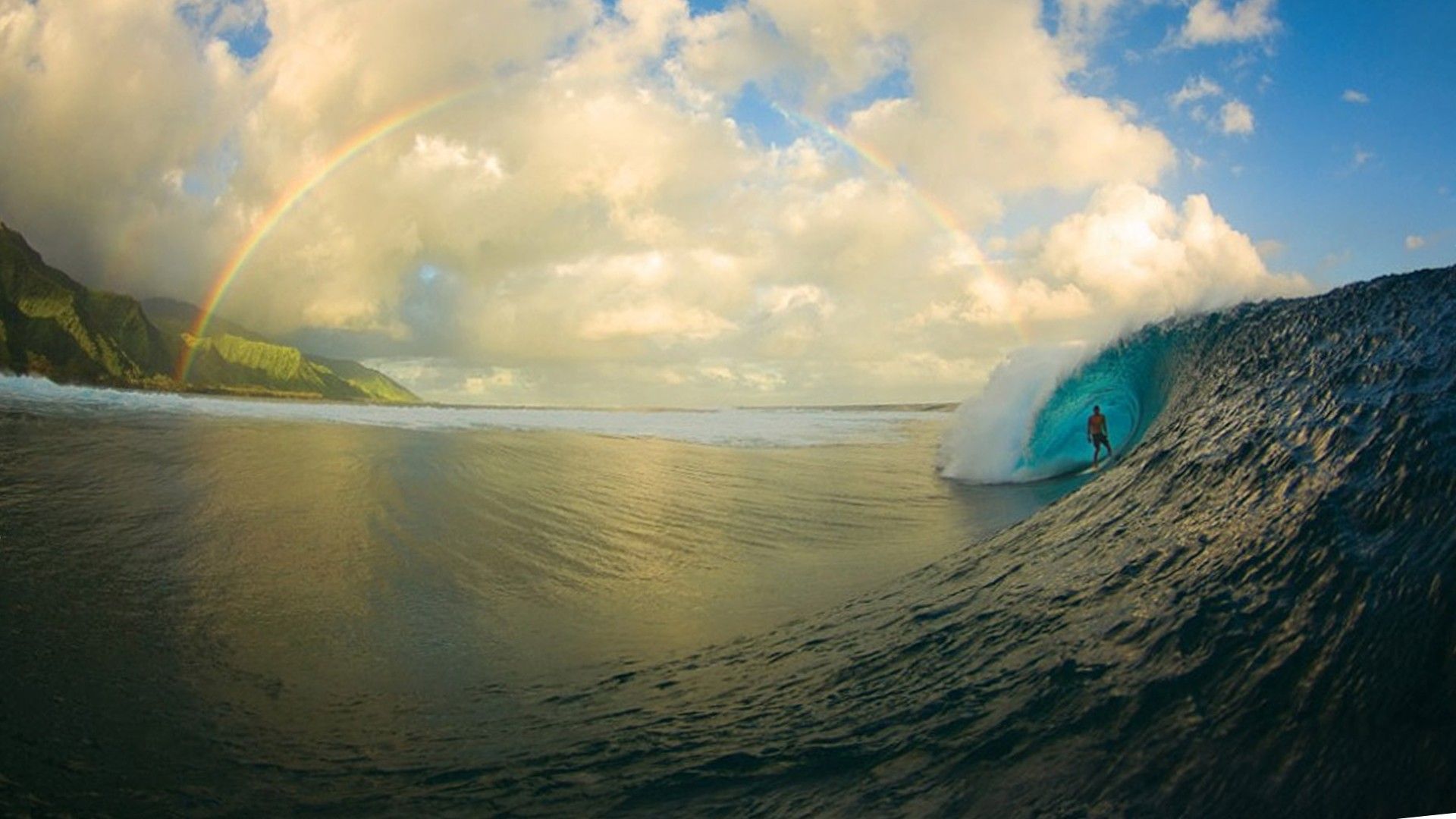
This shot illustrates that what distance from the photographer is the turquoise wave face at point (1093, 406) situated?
A: 11758 mm

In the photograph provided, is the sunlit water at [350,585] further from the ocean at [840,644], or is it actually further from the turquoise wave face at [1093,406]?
the turquoise wave face at [1093,406]

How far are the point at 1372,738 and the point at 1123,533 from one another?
2517 millimetres

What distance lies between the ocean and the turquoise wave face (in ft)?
9.31

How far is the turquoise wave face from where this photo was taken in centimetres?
1176

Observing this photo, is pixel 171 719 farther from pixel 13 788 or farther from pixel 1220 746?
pixel 1220 746

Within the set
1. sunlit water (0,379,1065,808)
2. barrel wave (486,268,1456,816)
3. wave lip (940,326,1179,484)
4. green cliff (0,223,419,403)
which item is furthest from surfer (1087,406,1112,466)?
green cliff (0,223,419,403)

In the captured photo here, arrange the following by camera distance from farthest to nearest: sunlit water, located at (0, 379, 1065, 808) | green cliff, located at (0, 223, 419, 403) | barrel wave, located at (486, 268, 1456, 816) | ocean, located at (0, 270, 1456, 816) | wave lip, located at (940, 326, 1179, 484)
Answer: green cliff, located at (0, 223, 419, 403), wave lip, located at (940, 326, 1179, 484), sunlit water, located at (0, 379, 1065, 808), ocean, located at (0, 270, 1456, 816), barrel wave, located at (486, 268, 1456, 816)

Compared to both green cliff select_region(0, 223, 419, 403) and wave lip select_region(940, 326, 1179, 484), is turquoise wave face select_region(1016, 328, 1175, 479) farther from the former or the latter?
green cliff select_region(0, 223, 419, 403)

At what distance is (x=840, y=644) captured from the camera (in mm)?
4730

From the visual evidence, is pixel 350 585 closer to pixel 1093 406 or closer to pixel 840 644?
pixel 840 644

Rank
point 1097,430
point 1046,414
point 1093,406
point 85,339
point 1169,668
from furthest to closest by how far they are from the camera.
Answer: point 85,339 → point 1046,414 → point 1093,406 → point 1097,430 → point 1169,668

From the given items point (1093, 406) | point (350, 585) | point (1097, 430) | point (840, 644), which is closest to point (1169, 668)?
point (840, 644)

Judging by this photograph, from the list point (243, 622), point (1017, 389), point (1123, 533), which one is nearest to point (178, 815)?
point (243, 622)

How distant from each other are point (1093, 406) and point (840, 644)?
12.2 metres
